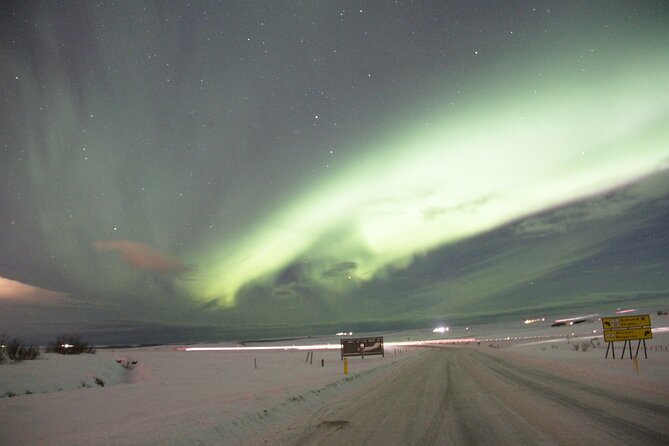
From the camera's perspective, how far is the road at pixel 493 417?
8633 millimetres

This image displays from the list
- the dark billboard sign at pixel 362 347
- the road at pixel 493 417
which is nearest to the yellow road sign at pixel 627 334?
the road at pixel 493 417

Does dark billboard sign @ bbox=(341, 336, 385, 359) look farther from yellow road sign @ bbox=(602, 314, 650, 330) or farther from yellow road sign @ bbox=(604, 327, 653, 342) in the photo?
yellow road sign @ bbox=(604, 327, 653, 342)

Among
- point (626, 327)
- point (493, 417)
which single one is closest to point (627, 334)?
point (626, 327)

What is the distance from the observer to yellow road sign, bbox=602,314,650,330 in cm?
2607

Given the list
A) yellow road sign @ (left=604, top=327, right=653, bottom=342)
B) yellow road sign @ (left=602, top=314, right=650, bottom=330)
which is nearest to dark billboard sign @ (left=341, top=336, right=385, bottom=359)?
yellow road sign @ (left=602, top=314, right=650, bottom=330)

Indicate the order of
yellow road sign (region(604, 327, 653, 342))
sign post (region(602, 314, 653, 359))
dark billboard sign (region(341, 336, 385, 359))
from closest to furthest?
yellow road sign (region(604, 327, 653, 342)) < sign post (region(602, 314, 653, 359)) < dark billboard sign (region(341, 336, 385, 359))

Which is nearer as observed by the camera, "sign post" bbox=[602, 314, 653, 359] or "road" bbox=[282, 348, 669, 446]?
"road" bbox=[282, 348, 669, 446]

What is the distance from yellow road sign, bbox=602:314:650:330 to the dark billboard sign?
2704 centimetres

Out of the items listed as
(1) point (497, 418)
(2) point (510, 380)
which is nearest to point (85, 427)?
(1) point (497, 418)

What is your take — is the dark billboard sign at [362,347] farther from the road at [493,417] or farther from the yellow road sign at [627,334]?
the road at [493,417]

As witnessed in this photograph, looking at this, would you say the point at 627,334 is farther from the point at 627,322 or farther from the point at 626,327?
the point at 627,322

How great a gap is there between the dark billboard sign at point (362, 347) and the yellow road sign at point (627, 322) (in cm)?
2704

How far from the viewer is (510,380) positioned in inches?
766

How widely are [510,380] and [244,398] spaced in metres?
11.6
